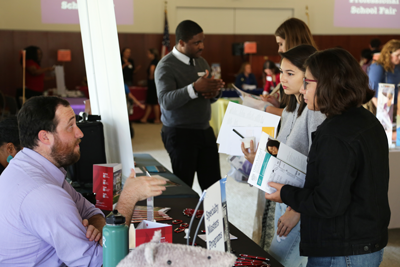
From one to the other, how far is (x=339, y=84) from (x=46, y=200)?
3.09ft

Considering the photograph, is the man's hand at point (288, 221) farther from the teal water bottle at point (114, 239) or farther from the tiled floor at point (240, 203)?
the tiled floor at point (240, 203)

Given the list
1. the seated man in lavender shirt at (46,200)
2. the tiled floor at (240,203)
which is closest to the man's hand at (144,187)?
the seated man in lavender shirt at (46,200)

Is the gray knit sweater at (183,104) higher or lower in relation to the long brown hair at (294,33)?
lower

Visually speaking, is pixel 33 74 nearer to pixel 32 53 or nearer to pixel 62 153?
pixel 32 53

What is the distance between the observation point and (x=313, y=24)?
1124 cm

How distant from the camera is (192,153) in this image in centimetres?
267

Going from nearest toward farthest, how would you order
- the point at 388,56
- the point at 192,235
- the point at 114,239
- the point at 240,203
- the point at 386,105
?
the point at 114,239
the point at 192,235
the point at 386,105
the point at 240,203
the point at 388,56

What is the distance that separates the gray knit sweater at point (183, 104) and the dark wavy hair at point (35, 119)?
132cm

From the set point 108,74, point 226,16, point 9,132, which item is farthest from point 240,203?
point 226,16

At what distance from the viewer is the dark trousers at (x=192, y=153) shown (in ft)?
8.70

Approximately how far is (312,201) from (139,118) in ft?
27.5

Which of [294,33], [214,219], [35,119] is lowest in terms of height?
[214,219]

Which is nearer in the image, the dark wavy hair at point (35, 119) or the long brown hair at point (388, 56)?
the dark wavy hair at point (35, 119)

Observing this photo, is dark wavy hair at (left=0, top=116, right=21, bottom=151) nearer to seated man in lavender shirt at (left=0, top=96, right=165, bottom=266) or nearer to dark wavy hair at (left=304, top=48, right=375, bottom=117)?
seated man in lavender shirt at (left=0, top=96, right=165, bottom=266)
